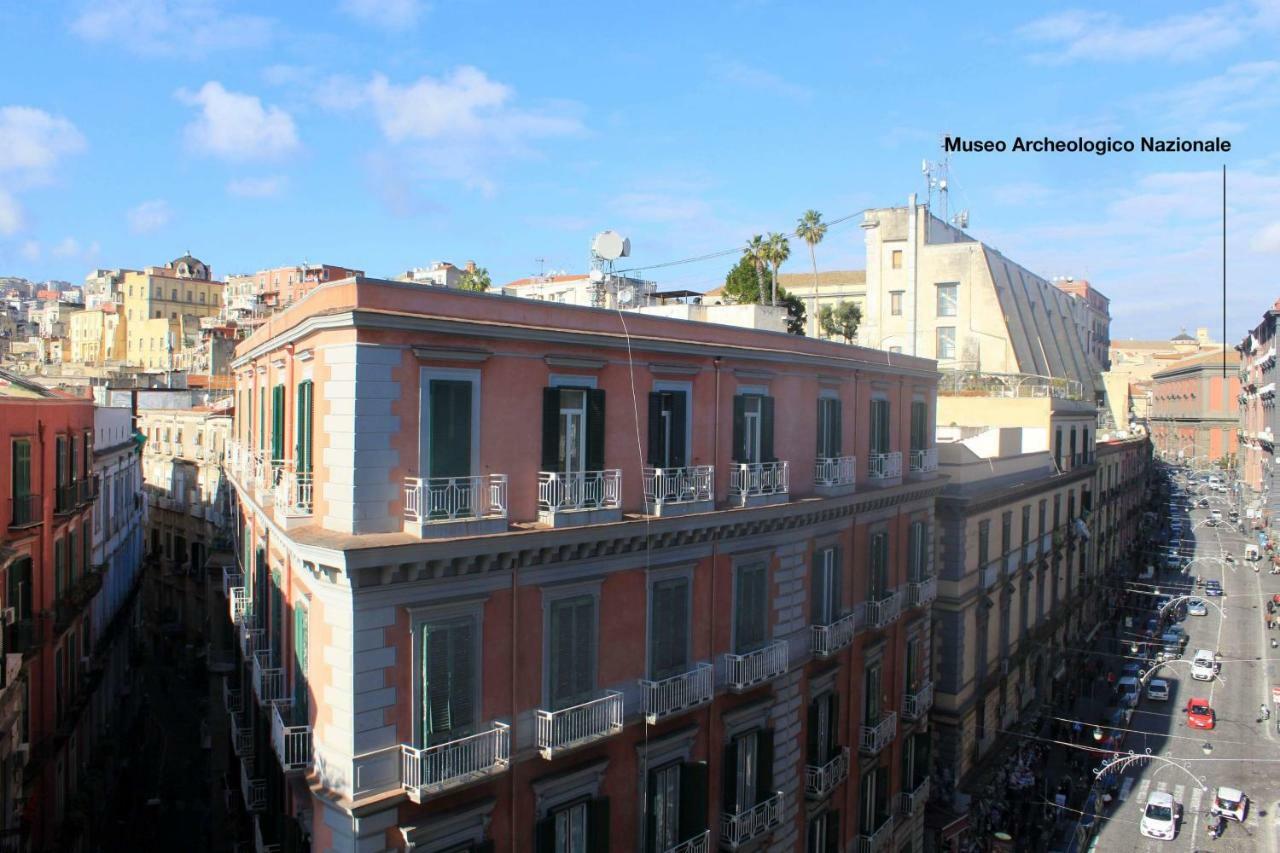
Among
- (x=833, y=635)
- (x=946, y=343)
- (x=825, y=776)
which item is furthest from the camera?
(x=946, y=343)

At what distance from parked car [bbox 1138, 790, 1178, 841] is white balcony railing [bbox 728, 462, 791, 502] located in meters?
22.6

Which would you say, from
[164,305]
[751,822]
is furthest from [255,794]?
[164,305]

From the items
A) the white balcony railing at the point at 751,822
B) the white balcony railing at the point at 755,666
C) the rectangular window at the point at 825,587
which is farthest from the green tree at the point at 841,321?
the white balcony railing at the point at 751,822

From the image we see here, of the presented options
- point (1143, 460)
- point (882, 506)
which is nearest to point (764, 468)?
point (882, 506)

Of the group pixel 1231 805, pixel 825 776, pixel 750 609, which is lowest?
pixel 1231 805

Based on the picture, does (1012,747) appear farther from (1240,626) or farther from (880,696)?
(1240,626)

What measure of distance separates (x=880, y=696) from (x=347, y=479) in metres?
17.7

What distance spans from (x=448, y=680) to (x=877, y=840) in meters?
16.5

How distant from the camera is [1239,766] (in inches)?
1510

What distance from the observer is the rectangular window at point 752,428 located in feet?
62.9

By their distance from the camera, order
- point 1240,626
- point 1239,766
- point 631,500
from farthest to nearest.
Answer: point 1240,626 < point 1239,766 < point 631,500

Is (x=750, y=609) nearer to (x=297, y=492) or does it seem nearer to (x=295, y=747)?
(x=295, y=747)

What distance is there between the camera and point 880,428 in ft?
82.2

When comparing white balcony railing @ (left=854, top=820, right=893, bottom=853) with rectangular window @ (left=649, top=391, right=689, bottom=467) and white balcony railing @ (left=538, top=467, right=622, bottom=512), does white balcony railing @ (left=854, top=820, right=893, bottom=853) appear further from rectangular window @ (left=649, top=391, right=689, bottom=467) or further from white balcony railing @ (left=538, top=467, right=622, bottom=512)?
white balcony railing @ (left=538, top=467, right=622, bottom=512)
